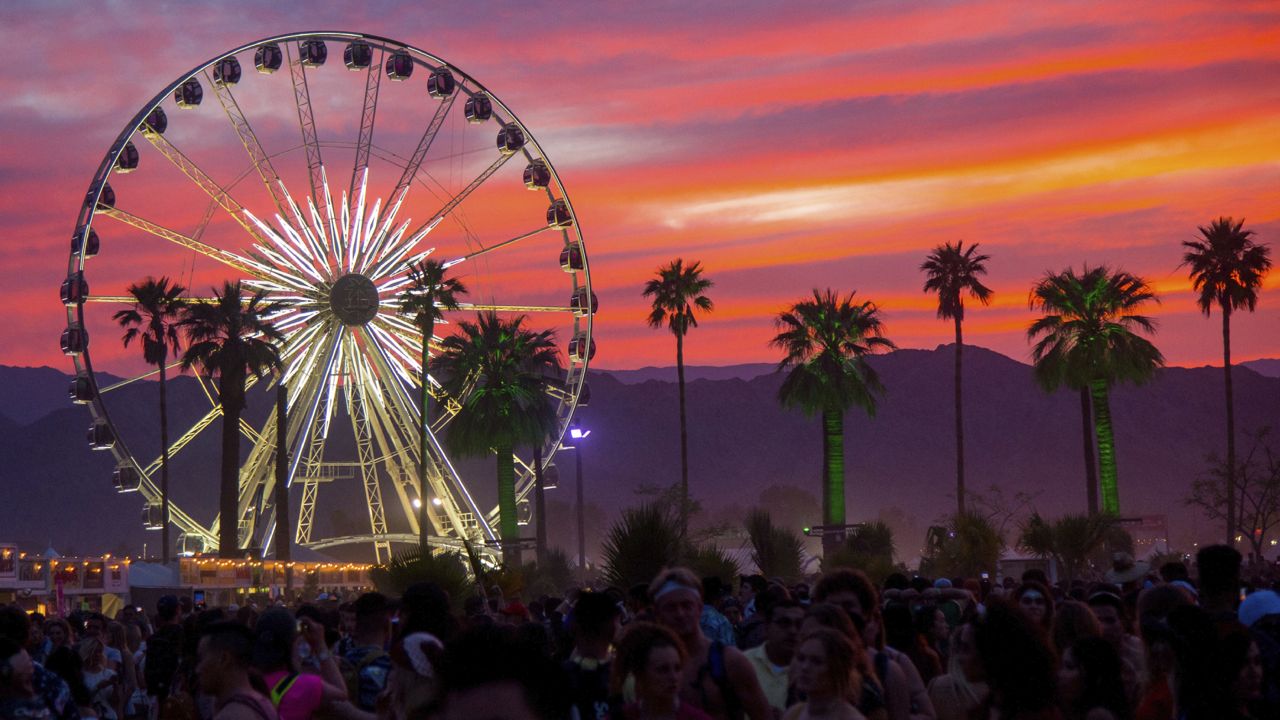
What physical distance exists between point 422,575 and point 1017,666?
23375mm

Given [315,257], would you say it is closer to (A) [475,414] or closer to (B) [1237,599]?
(A) [475,414]

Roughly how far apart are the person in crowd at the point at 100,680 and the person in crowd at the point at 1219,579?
849 centimetres

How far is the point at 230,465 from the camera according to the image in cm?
5703

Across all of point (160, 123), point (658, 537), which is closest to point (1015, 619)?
point (658, 537)

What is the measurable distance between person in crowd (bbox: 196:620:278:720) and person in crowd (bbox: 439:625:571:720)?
13.2 ft

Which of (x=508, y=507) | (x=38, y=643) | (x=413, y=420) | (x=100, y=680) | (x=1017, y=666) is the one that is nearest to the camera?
(x=1017, y=666)

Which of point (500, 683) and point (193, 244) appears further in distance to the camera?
point (193, 244)

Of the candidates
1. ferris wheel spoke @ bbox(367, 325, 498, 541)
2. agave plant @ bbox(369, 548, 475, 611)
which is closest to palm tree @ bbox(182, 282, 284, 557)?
ferris wheel spoke @ bbox(367, 325, 498, 541)

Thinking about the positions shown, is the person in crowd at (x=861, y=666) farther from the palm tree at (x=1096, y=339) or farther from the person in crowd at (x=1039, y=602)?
the palm tree at (x=1096, y=339)

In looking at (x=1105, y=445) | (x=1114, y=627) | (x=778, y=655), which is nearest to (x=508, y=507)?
(x=1105, y=445)

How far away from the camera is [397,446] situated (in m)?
56.9

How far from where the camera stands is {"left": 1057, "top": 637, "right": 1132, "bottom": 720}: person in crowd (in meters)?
7.24

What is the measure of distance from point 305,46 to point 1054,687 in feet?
161

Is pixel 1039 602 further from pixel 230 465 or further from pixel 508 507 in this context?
pixel 230 465
